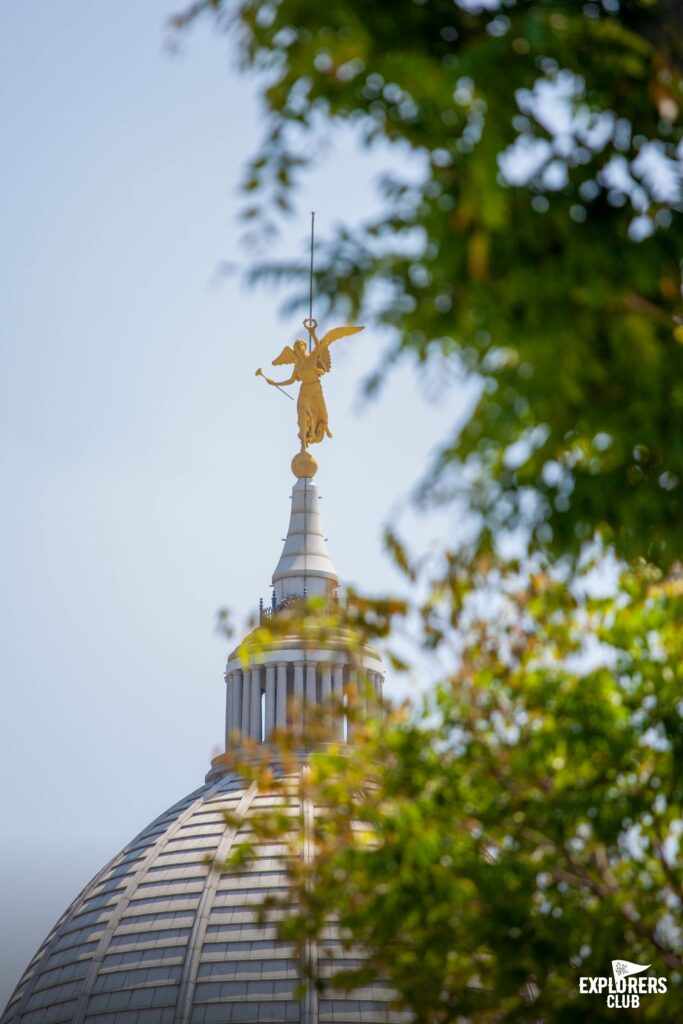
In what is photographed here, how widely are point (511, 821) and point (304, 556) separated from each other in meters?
54.7

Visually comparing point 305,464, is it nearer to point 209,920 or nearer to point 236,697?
point 236,697

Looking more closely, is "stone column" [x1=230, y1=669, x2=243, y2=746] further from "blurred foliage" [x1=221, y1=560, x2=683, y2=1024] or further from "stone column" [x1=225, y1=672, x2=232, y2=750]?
"blurred foliage" [x1=221, y1=560, x2=683, y2=1024]

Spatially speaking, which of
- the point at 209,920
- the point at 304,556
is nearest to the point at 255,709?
the point at 304,556

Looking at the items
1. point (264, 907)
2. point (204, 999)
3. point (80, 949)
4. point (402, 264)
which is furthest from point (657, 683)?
point (80, 949)

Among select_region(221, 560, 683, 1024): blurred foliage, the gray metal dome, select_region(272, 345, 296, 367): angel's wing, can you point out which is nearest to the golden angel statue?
select_region(272, 345, 296, 367): angel's wing

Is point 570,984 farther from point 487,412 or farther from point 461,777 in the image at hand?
point 487,412

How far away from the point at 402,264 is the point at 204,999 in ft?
171

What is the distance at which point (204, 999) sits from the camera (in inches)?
2232

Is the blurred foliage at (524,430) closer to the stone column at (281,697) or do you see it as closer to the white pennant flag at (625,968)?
the white pennant flag at (625,968)

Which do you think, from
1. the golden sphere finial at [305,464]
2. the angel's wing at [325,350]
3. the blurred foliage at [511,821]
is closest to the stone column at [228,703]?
the golden sphere finial at [305,464]

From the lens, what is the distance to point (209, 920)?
59844mm

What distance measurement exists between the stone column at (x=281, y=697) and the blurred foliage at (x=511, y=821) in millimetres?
50784

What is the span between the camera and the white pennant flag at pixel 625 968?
12883mm

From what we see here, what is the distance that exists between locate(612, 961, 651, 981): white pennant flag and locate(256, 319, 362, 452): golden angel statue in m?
56.1
